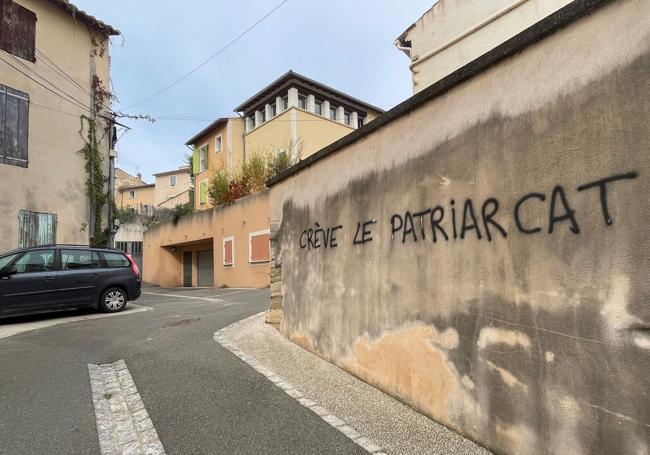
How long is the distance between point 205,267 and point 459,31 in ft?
65.3

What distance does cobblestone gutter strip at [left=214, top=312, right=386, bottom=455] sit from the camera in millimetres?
3252

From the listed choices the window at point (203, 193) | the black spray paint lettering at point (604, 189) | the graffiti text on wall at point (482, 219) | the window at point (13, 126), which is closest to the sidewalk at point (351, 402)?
the graffiti text on wall at point (482, 219)

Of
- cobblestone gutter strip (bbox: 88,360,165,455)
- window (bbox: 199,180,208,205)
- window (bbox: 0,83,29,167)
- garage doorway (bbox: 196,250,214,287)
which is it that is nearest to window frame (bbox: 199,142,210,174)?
window (bbox: 199,180,208,205)

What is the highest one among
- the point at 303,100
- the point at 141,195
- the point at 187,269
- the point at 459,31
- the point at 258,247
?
the point at 303,100

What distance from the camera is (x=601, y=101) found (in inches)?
97.6

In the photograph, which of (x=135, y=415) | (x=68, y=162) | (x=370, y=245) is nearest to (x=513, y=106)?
(x=370, y=245)

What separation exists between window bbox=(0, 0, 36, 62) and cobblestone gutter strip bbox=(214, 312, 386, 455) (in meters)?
12.9

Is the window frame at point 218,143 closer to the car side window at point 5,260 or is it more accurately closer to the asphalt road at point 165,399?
the car side window at point 5,260

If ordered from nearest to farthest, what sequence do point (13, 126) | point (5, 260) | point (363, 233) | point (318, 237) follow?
point (363, 233)
point (318, 237)
point (5, 260)
point (13, 126)

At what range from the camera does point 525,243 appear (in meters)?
2.91

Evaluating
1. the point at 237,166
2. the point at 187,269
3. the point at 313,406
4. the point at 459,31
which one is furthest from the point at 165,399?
the point at 187,269

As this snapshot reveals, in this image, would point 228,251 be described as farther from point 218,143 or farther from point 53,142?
point 218,143

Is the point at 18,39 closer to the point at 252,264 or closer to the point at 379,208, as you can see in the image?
the point at 252,264

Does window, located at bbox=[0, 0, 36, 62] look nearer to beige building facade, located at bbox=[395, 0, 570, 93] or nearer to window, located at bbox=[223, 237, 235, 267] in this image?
window, located at bbox=[223, 237, 235, 267]
